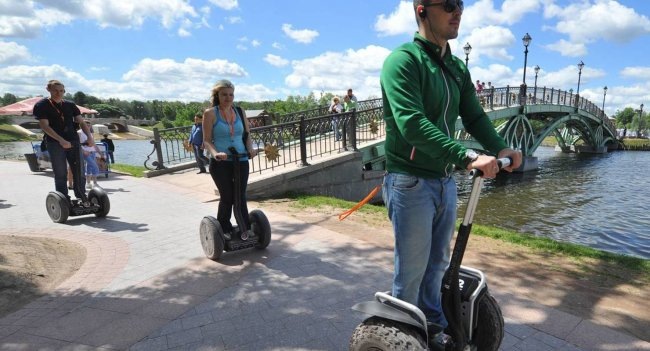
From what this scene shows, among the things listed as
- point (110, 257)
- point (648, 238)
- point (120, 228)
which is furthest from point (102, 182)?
point (648, 238)

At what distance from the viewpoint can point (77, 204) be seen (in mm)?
6219

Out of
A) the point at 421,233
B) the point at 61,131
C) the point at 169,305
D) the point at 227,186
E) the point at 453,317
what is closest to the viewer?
the point at 421,233

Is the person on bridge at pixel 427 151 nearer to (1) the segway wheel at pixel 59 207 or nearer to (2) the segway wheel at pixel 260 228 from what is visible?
(2) the segway wheel at pixel 260 228

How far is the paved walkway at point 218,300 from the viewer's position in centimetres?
277

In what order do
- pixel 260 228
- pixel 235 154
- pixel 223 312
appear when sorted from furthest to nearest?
pixel 260 228, pixel 235 154, pixel 223 312

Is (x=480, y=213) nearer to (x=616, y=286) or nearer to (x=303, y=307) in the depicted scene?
(x=616, y=286)

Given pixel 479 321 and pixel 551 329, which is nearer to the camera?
pixel 479 321

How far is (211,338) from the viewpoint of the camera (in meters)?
2.81

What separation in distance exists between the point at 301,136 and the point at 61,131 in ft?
16.1

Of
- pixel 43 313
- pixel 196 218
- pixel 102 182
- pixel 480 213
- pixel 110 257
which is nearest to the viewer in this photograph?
pixel 43 313

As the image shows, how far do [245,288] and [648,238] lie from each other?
1103cm

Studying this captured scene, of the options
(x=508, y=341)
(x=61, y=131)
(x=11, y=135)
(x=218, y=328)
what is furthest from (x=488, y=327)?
(x=11, y=135)

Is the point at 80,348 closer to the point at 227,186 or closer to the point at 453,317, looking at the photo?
the point at 227,186

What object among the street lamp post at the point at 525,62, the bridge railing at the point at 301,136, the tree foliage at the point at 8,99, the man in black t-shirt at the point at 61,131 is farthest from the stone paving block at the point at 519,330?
the tree foliage at the point at 8,99
